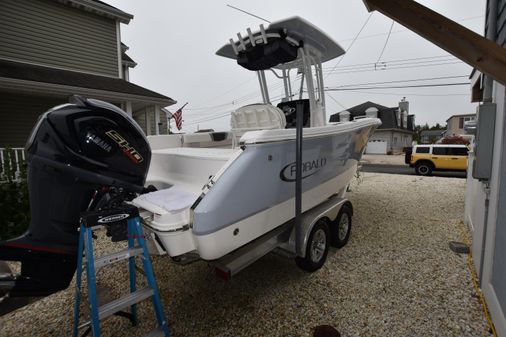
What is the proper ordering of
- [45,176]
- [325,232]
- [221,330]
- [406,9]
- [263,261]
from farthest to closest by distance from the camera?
[263,261], [325,232], [221,330], [45,176], [406,9]

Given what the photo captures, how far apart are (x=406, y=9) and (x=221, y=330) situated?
2811 millimetres

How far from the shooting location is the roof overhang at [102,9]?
25.8 feet

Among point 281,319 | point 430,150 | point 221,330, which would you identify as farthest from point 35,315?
point 430,150

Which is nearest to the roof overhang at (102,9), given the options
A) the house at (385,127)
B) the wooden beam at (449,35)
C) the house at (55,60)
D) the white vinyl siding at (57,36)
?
the house at (55,60)

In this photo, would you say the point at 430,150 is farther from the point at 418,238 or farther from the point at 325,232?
the point at 325,232

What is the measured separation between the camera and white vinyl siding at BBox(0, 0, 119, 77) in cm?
710

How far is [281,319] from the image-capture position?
7.73 feet

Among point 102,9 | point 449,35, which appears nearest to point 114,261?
point 449,35

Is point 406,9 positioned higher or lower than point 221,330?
higher

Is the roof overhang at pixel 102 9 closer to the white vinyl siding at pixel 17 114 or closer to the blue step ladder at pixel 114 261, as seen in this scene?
the white vinyl siding at pixel 17 114

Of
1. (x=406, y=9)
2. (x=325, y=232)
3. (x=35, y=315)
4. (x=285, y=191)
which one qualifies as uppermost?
(x=406, y=9)

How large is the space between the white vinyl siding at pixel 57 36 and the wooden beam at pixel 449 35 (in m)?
9.31

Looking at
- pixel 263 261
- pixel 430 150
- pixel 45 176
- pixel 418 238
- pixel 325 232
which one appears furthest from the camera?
pixel 430 150

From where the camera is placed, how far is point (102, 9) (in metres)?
8.27
